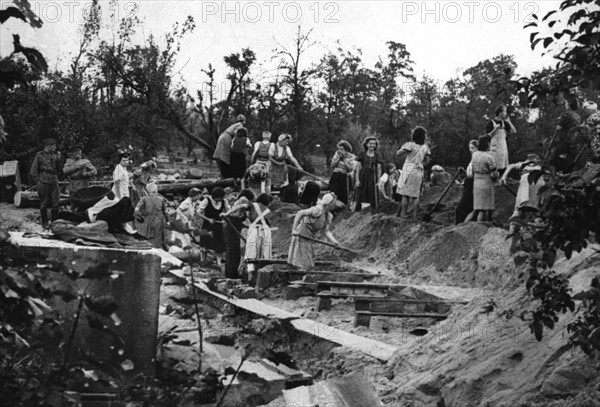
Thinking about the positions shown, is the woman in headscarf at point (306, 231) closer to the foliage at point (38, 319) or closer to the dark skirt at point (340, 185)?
the dark skirt at point (340, 185)

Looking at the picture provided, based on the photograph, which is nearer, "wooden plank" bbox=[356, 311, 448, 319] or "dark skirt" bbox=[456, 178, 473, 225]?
"wooden plank" bbox=[356, 311, 448, 319]

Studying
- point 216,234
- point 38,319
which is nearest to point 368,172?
point 216,234

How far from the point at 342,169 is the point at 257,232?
606 centimetres

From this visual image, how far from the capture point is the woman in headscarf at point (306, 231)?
48.8 ft

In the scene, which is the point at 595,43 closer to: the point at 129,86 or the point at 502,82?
the point at 502,82

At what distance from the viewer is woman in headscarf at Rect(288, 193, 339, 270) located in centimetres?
1486

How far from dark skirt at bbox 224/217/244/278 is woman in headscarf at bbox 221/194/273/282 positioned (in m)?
0.33

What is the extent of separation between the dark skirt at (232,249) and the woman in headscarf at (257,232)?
0.33m

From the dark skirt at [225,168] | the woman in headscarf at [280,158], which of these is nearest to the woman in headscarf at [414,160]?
the woman in headscarf at [280,158]

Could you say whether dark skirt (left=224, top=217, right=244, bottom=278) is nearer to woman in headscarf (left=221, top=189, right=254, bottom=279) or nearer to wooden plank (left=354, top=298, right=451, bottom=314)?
woman in headscarf (left=221, top=189, right=254, bottom=279)

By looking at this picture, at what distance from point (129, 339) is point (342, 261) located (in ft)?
35.1

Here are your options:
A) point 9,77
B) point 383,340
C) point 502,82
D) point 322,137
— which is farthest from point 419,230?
point 322,137

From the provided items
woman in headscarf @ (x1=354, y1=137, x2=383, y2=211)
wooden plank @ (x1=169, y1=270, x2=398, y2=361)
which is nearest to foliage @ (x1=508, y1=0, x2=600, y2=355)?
wooden plank @ (x1=169, y1=270, x2=398, y2=361)

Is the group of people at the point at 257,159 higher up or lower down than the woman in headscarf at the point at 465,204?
higher up
